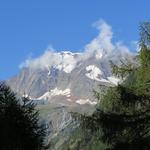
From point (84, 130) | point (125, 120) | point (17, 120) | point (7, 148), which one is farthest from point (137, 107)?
point (17, 120)

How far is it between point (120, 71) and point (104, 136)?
3.88m

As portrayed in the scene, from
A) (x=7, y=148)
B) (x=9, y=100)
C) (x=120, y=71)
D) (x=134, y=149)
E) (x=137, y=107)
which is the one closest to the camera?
(x=134, y=149)

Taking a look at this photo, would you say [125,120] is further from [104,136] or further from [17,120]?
[17,120]

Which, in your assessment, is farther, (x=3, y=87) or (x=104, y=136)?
(x=3, y=87)

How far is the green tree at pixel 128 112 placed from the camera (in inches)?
977

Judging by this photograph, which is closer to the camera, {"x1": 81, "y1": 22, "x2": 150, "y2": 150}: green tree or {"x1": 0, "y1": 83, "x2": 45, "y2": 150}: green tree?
{"x1": 81, "y1": 22, "x2": 150, "y2": 150}: green tree

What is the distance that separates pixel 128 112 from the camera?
2572 cm

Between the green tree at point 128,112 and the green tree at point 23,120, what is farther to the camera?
the green tree at point 23,120

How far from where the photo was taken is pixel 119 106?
86.6 ft

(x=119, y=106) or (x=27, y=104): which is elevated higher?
(x=27, y=104)

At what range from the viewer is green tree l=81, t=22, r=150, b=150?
24812 millimetres

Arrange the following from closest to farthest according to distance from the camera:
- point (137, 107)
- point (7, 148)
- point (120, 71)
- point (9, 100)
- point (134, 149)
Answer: point (134, 149) < point (137, 107) < point (120, 71) < point (7, 148) < point (9, 100)

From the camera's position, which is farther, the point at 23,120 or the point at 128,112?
the point at 23,120

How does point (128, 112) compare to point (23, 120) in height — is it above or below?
below
